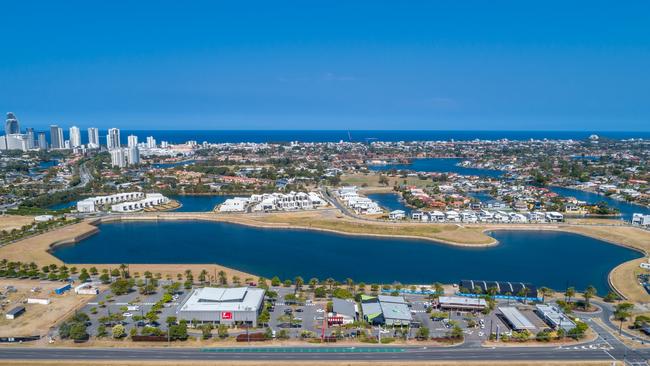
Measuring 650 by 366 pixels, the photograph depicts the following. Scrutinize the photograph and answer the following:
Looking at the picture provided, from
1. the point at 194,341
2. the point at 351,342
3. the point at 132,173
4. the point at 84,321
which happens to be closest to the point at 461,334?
the point at 351,342

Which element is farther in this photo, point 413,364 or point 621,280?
point 621,280

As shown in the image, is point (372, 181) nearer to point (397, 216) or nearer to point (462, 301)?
point (397, 216)

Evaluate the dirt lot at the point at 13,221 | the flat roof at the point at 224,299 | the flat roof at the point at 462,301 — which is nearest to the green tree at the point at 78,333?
the flat roof at the point at 224,299

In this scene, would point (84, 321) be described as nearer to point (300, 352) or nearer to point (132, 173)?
point (300, 352)

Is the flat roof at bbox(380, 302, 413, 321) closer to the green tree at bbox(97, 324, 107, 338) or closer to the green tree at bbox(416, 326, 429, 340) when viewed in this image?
the green tree at bbox(416, 326, 429, 340)

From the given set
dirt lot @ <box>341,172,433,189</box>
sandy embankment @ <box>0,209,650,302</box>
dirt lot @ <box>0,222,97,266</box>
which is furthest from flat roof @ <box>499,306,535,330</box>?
dirt lot @ <box>341,172,433,189</box>
